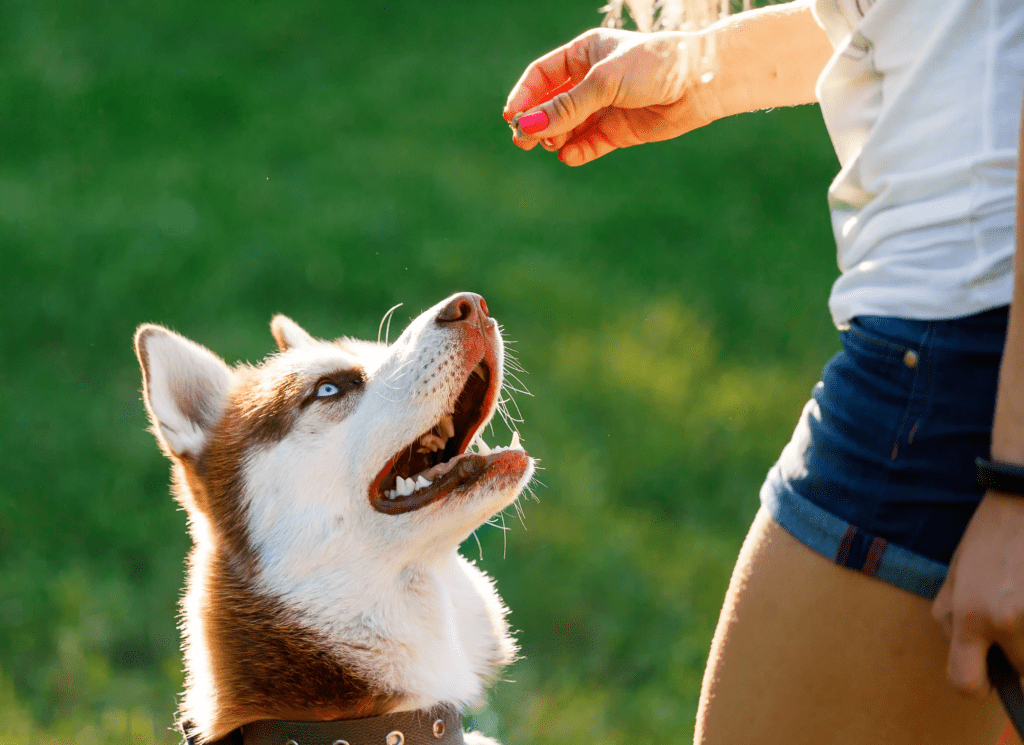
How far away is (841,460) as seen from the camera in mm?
1436

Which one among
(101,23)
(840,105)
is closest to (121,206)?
(101,23)

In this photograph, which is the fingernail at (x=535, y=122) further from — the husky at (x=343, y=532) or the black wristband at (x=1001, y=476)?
the black wristband at (x=1001, y=476)

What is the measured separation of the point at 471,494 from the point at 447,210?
510cm

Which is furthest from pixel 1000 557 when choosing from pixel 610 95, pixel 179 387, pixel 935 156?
pixel 179 387

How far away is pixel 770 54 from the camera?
209 centimetres

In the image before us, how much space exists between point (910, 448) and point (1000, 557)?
0.64ft

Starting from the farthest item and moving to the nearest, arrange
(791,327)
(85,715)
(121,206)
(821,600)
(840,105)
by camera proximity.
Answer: (121,206)
(791,327)
(85,715)
(840,105)
(821,600)

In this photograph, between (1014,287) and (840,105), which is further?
(840,105)

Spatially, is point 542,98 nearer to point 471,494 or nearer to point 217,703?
point 471,494

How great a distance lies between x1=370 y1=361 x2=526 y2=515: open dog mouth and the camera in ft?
7.45

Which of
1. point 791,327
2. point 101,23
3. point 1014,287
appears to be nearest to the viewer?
point 1014,287

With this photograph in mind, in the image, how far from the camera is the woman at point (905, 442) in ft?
4.26

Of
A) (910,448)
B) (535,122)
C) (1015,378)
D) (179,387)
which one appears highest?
(535,122)

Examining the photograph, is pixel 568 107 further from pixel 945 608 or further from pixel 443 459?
pixel 945 608
